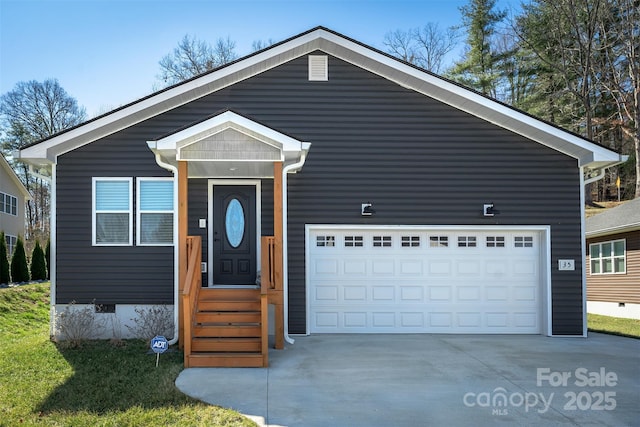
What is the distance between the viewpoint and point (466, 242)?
1177cm

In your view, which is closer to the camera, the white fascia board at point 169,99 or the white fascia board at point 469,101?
the white fascia board at point 169,99

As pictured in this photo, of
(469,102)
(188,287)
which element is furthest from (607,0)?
(188,287)

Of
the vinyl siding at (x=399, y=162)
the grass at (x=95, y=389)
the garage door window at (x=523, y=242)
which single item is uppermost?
the vinyl siding at (x=399, y=162)

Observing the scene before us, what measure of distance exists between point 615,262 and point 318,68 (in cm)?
1196

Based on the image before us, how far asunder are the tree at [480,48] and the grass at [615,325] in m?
16.8

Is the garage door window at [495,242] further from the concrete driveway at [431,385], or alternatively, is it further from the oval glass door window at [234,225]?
the oval glass door window at [234,225]

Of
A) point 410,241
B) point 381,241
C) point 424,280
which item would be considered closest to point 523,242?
point 424,280

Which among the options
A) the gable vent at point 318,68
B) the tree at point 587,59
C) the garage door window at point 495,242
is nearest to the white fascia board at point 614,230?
the garage door window at point 495,242

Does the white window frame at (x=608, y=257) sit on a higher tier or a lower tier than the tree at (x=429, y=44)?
lower

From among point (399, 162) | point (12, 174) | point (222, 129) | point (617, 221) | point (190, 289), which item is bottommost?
point (190, 289)

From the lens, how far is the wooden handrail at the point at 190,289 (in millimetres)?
8391

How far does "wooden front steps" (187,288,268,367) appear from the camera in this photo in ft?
27.4

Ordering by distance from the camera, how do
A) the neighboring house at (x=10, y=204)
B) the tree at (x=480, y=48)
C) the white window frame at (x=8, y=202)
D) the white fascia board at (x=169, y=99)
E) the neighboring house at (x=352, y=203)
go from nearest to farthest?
the white fascia board at (x=169, y=99), the neighboring house at (x=352, y=203), the neighboring house at (x=10, y=204), the white window frame at (x=8, y=202), the tree at (x=480, y=48)

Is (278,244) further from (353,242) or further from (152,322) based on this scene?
(152,322)
